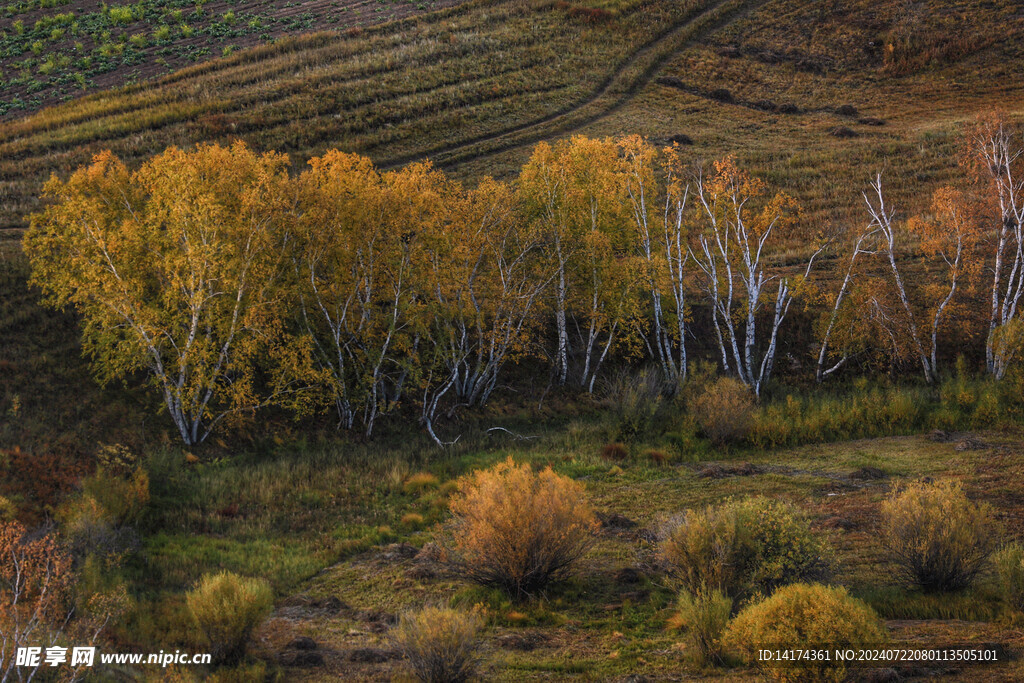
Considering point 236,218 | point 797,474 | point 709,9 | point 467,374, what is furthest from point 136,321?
point 709,9

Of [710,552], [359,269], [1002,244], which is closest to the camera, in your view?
[710,552]

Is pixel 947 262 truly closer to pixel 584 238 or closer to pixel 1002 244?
pixel 1002 244

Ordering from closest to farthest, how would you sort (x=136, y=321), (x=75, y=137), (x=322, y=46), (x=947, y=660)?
1. (x=947, y=660)
2. (x=136, y=321)
3. (x=75, y=137)
4. (x=322, y=46)

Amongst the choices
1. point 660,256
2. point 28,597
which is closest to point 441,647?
point 28,597

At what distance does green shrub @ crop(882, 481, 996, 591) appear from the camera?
46.5ft

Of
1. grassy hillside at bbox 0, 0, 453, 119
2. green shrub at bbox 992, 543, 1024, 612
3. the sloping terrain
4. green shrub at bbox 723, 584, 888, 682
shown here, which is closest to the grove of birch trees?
the sloping terrain

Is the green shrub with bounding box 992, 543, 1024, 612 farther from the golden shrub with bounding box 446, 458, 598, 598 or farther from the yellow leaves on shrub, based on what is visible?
the yellow leaves on shrub

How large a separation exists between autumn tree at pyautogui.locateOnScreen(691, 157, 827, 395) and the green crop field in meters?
0.72

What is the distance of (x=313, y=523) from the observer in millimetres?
20922

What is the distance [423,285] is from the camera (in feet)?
96.9

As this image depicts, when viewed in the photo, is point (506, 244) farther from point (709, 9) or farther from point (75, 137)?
point (709, 9)

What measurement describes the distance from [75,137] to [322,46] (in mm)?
28209

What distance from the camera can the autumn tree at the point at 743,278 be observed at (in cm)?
3281

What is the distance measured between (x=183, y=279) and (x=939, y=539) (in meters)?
23.1
